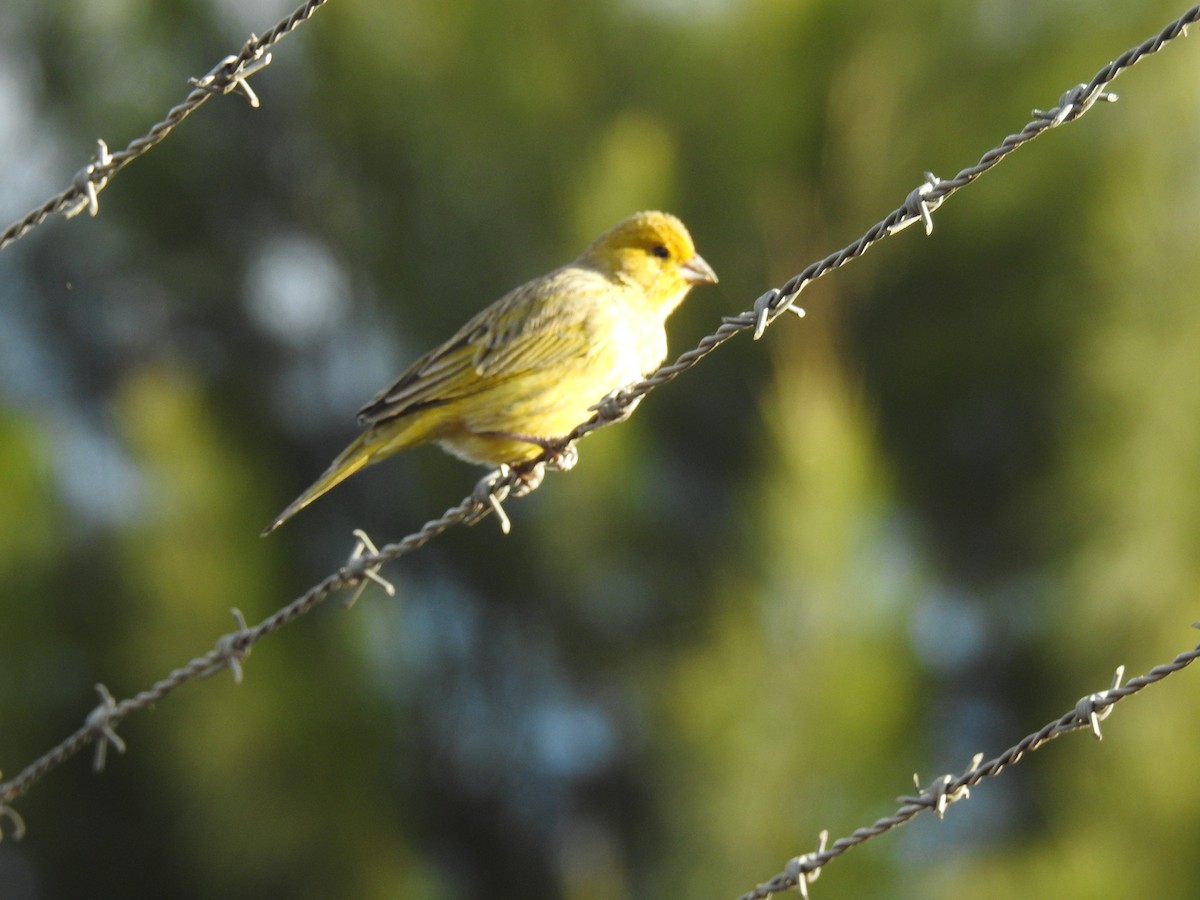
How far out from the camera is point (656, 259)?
508 cm

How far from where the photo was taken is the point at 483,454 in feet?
15.1

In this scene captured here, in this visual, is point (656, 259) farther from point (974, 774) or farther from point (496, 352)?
point (974, 774)

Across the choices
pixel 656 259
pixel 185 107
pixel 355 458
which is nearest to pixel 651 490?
pixel 656 259

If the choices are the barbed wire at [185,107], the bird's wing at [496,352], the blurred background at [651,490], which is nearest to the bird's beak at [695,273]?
the bird's wing at [496,352]

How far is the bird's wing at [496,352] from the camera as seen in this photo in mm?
4500

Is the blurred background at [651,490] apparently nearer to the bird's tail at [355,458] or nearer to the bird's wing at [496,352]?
the bird's wing at [496,352]

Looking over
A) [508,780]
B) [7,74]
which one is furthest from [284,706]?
[7,74]

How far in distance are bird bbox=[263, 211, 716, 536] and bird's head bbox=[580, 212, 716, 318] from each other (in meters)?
0.18

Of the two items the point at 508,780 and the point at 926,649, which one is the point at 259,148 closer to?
the point at 508,780

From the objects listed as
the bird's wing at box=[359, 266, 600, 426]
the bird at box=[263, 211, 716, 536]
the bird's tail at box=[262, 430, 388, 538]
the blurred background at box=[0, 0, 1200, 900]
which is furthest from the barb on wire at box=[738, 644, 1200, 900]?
the blurred background at box=[0, 0, 1200, 900]

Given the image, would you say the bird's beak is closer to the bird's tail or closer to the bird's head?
the bird's head

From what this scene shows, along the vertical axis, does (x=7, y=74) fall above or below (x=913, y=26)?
above

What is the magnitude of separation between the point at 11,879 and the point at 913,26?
239 inches

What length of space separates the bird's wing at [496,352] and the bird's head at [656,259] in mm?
289
